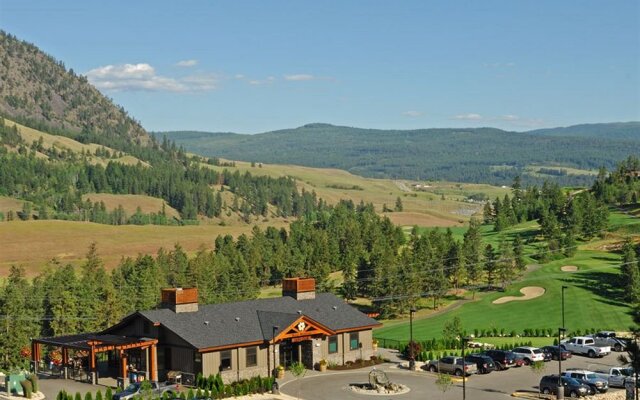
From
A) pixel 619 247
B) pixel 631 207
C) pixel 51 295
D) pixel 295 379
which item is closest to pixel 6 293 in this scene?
pixel 51 295

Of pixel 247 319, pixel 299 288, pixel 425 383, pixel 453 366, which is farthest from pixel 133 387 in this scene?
pixel 453 366

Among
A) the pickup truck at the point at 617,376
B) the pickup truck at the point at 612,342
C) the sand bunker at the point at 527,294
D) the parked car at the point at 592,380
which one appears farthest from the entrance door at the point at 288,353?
the sand bunker at the point at 527,294

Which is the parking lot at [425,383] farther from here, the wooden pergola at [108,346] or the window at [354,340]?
the wooden pergola at [108,346]

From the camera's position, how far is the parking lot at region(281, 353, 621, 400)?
6397cm

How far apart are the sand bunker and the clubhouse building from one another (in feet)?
134

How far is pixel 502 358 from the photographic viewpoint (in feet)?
240

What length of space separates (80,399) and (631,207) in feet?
473

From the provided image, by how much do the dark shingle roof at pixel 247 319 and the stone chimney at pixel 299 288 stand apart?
55 cm

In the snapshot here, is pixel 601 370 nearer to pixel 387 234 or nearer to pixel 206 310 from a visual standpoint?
pixel 206 310

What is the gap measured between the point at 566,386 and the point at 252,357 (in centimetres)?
2254

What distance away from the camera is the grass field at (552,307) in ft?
330

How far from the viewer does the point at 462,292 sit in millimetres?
125375

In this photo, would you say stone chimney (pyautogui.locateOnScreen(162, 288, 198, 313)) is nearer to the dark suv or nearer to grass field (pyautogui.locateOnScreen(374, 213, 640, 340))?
the dark suv

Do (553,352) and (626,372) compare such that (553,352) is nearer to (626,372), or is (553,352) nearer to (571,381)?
(626,372)
